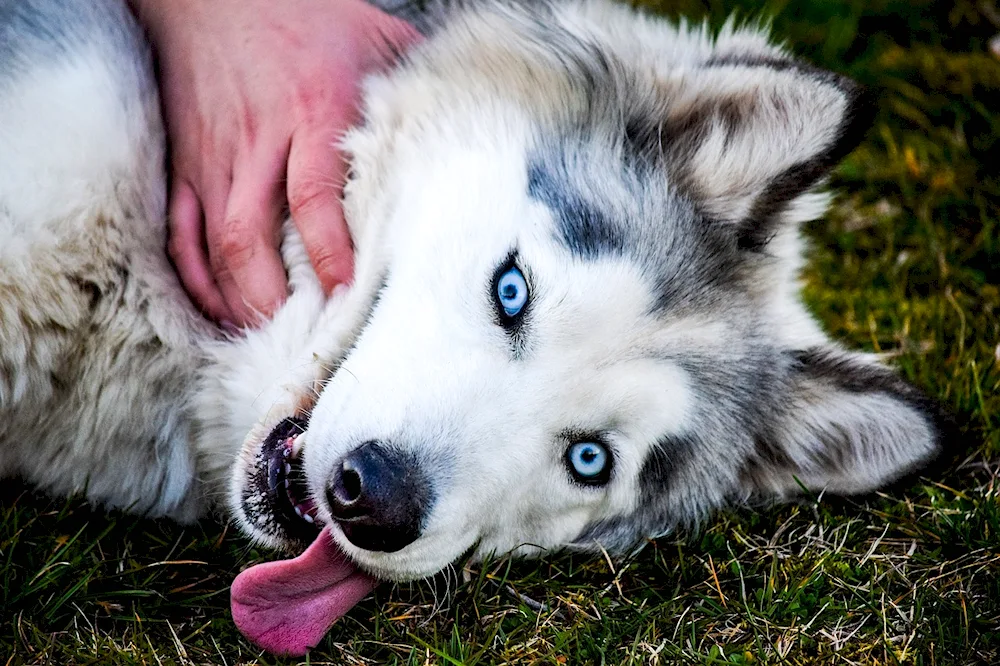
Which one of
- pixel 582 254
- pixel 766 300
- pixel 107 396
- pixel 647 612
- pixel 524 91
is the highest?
pixel 524 91

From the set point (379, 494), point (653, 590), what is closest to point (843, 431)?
point (653, 590)

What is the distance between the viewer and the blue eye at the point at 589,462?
2.52m

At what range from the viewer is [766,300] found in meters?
2.79

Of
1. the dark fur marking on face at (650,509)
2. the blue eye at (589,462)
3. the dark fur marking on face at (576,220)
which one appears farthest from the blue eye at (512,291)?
the dark fur marking on face at (650,509)

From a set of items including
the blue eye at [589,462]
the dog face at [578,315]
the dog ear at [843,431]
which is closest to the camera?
the dog face at [578,315]

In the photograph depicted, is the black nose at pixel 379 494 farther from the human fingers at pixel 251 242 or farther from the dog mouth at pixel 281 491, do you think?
the human fingers at pixel 251 242

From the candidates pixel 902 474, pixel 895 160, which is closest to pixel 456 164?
pixel 902 474

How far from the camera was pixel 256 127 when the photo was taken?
289 cm

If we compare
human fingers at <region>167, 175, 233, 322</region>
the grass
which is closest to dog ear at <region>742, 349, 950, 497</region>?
the grass

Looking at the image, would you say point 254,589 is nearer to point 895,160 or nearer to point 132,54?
point 132,54

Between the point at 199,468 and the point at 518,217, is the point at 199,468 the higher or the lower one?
the lower one

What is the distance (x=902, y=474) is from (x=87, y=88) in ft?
8.73

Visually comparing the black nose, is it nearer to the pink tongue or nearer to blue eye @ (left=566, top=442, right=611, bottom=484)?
the pink tongue

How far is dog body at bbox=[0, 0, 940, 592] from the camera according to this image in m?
2.33
